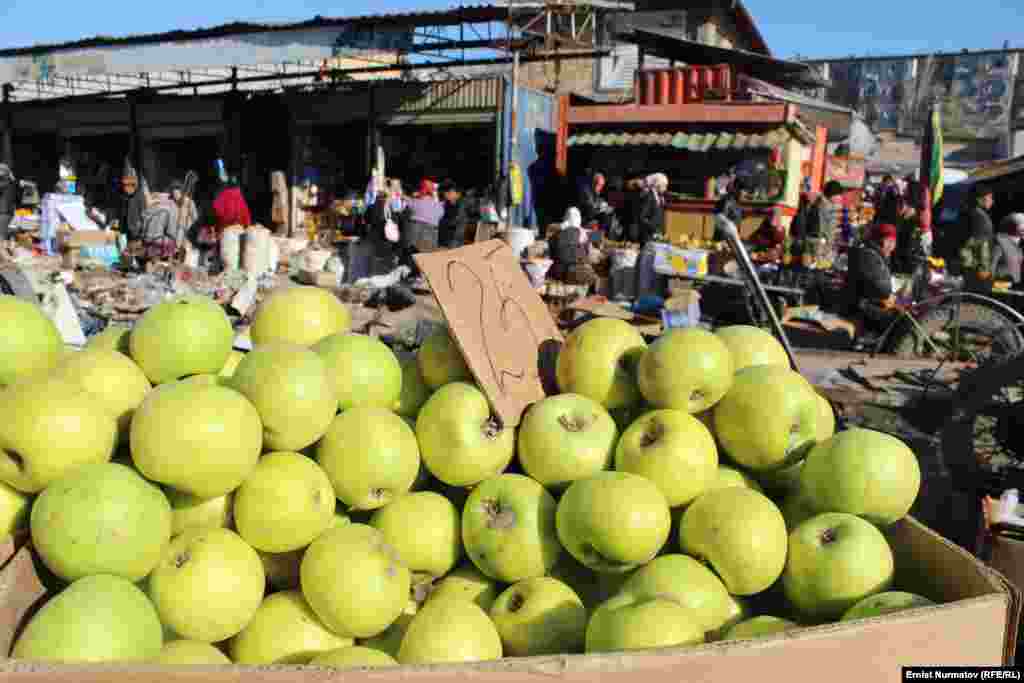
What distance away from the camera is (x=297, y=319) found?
2.45m

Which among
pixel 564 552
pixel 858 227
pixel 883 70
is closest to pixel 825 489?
pixel 564 552

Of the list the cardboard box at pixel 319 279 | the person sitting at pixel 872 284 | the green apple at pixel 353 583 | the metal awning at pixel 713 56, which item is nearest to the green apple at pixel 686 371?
the green apple at pixel 353 583

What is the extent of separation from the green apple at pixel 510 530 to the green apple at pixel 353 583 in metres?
0.22

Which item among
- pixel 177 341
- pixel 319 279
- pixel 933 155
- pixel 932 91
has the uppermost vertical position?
pixel 932 91

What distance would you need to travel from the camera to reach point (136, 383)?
6.59 ft

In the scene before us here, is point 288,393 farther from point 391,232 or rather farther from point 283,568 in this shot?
point 391,232

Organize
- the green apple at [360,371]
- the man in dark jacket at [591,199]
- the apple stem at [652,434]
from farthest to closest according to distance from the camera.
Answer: the man in dark jacket at [591,199], the green apple at [360,371], the apple stem at [652,434]

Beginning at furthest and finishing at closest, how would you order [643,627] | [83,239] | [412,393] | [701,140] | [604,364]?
[701,140]
[83,239]
[412,393]
[604,364]
[643,627]

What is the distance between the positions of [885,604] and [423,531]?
1081 millimetres

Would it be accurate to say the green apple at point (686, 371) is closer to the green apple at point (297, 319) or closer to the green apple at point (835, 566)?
the green apple at point (835, 566)

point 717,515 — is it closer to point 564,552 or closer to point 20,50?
point 564,552

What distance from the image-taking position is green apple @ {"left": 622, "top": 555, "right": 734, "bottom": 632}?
5.68ft

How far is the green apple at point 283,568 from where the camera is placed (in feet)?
6.30

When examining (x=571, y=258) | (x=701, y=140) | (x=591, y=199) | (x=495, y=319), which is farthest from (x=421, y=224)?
(x=495, y=319)
